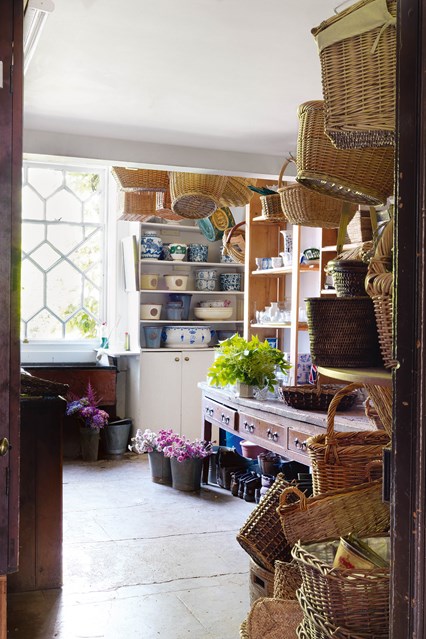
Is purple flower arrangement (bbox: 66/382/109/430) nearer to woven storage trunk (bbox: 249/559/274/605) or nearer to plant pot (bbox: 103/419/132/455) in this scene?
plant pot (bbox: 103/419/132/455)

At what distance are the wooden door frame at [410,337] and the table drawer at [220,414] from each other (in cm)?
387

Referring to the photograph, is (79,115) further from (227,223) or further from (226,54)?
(227,223)

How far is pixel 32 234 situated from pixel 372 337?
6.26 m

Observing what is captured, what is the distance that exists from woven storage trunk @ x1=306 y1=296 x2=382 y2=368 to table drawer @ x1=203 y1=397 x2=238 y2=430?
3.47m

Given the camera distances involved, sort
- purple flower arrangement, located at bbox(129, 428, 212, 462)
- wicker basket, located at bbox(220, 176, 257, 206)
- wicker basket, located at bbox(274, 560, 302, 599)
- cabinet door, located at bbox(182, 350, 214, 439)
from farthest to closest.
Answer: cabinet door, located at bbox(182, 350, 214, 439), purple flower arrangement, located at bbox(129, 428, 212, 462), wicker basket, located at bbox(220, 176, 257, 206), wicker basket, located at bbox(274, 560, 302, 599)

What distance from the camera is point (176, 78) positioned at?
12.1 feet

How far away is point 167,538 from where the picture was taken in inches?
191

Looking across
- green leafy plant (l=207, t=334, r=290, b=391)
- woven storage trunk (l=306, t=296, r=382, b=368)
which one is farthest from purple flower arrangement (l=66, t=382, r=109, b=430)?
woven storage trunk (l=306, t=296, r=382, b=368)

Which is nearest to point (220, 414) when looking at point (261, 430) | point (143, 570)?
point (261, 430)

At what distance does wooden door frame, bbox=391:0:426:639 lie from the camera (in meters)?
1.47

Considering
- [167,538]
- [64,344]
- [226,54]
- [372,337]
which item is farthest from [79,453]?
[372,337]

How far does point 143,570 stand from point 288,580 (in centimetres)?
162

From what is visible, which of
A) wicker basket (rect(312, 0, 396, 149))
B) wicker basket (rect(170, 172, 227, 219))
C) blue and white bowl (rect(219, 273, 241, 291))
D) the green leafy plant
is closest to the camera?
wicker basket (rect(312, 0, 396, 149))

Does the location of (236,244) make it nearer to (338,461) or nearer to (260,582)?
(260,582)
